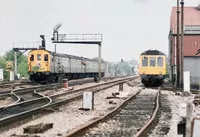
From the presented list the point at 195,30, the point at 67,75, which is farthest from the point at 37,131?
the point at 195,30

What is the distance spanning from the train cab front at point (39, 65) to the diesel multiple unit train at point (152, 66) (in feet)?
28.9

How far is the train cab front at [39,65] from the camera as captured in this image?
3709cm

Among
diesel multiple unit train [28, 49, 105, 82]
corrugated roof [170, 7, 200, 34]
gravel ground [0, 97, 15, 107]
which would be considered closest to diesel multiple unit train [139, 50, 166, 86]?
diesel multiple unit train [28, 49, 105, 82]

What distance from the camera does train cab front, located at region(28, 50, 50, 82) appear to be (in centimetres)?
3709

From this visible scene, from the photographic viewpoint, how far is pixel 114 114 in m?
13.6

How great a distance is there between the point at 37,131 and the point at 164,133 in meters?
3.04

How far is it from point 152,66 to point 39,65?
10.5 m

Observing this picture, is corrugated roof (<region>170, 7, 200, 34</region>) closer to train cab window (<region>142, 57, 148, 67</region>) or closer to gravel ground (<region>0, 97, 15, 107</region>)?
train cab window (<region>142, 57, 148, 67</region>)

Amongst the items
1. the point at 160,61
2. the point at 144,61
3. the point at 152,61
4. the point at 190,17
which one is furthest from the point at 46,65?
the point at 190,17

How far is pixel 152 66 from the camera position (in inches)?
1316

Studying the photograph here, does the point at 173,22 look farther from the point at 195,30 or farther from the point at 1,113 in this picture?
the point at 1,113

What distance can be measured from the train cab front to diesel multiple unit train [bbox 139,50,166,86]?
347 inches

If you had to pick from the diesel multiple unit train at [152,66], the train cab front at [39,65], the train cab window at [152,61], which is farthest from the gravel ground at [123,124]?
the train cab front at [39,65]

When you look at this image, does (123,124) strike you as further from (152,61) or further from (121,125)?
(152,61)
